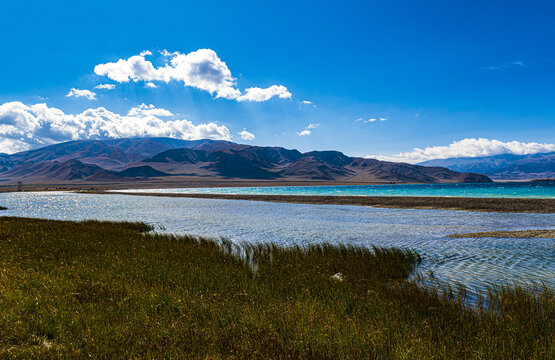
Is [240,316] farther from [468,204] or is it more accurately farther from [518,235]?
[468,204]

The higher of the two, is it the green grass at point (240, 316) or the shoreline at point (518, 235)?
the green grass at point (240, 316)

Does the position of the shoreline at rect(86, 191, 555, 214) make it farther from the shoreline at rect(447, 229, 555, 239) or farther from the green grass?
the green grass

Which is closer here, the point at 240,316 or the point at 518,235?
the point at 240,316

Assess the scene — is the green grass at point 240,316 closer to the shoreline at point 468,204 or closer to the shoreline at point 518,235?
the shoreline at point 518,235

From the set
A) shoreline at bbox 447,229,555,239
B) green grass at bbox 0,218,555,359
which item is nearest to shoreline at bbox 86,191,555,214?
shoreline at bbox 447,229,555,239

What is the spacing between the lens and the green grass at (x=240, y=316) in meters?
5.93

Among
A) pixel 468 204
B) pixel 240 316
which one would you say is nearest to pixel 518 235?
pixel 240 316

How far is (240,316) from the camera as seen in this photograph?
746 cm

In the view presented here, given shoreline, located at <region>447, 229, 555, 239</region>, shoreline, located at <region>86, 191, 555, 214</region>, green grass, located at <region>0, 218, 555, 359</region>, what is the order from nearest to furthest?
green grass, located at <region>0, 218, 555, 359</region>
shoreline, located at <region>447, 229, 555, 239</region>
shoreline, located at <region>86, 191, 555, 214</region>

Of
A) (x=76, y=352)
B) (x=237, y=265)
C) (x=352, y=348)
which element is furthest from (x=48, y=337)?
(x=237, y=265)

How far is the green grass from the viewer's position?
234 inches

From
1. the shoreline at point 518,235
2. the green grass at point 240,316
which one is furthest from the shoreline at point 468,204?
the green grass at point 240,316

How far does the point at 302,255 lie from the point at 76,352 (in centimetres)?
1174

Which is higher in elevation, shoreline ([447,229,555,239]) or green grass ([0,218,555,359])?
green grass ([0,218,555,359])
